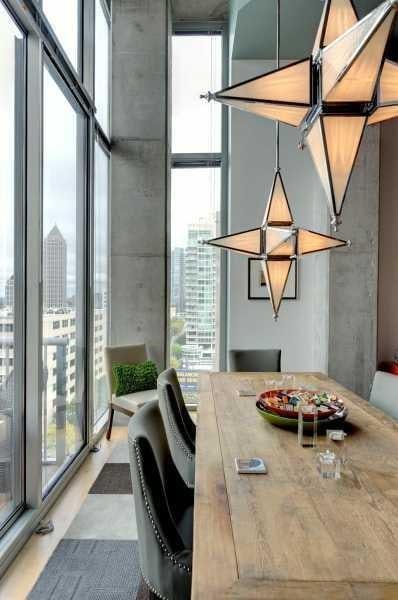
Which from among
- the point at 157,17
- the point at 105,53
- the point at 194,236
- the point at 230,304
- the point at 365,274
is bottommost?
the point at 230,304

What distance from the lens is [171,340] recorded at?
5.07m

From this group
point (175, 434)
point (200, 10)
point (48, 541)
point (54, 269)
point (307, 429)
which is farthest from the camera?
point (200, 10)

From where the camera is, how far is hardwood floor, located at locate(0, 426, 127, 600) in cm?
202

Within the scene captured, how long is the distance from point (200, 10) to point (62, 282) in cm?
379

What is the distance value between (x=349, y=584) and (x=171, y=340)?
4.20 meters

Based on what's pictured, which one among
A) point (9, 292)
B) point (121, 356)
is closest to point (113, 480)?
point (121, 356)

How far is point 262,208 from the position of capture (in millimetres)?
4793

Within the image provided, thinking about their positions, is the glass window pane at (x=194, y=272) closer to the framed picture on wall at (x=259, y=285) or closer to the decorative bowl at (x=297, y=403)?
the framed picture on wall at (x=259, y=285)

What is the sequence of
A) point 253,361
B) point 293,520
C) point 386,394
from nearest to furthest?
point 293,520 < point 386,394 < point 253,361

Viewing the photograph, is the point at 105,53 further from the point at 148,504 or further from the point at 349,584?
the point at 349,584

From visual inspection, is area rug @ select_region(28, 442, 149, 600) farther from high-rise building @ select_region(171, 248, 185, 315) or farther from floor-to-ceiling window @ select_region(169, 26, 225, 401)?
high-rise building @ select_region(171, 248, 185, 315)

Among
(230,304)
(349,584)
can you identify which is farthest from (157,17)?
(349,584)

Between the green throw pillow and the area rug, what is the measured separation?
3.60 feet

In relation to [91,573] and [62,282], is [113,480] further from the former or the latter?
[62,282]
